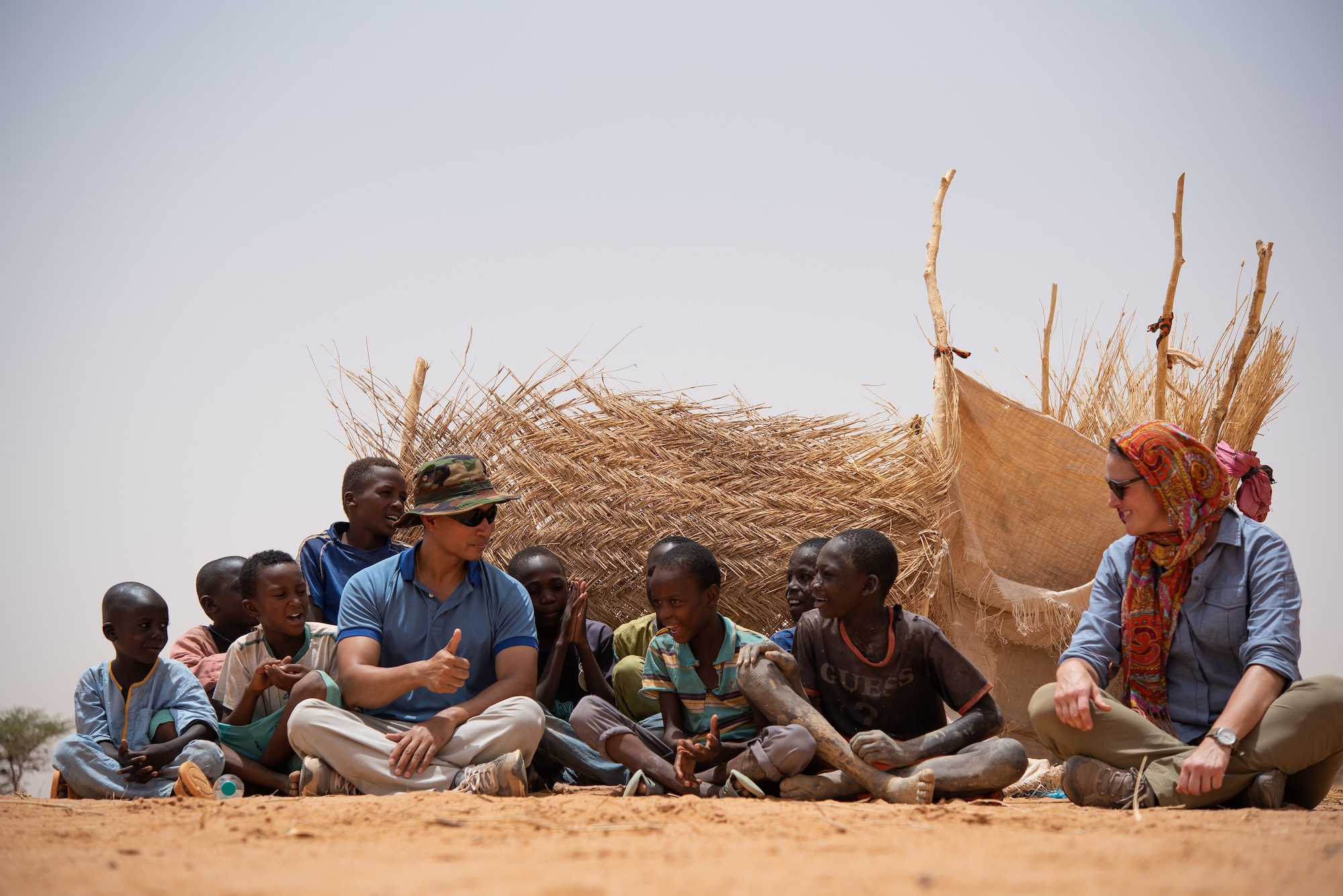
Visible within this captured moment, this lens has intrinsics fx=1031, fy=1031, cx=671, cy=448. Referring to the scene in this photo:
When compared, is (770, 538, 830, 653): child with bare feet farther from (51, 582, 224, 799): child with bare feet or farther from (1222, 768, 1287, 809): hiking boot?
(51, 582, 224, 799): child with bare feet

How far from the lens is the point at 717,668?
4.25 metres

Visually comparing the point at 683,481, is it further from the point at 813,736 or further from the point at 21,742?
the point at 21,742

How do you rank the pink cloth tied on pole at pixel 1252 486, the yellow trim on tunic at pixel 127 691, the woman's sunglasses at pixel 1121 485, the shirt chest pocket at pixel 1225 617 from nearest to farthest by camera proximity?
the shirt chest pocket at pixel 1225 617, the woman's sunglasses at pixel 1121 485, the yellow trim on tunic at pixel 127 691, the pink cloth tied on pole at pixel 1252 486

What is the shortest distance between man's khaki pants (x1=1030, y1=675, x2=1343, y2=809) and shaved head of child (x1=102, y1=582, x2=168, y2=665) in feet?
11.4

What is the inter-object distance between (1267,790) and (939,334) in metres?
3.16

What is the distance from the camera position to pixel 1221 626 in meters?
3.74

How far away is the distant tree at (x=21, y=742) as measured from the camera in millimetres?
8562

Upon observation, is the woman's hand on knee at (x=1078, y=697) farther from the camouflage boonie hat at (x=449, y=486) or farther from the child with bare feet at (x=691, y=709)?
the camouflage boonie hat at (x=449, y=486)

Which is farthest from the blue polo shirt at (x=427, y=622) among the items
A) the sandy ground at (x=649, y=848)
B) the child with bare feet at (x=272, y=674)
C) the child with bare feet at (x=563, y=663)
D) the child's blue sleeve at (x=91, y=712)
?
the child's blue sleeve at (x=91, y=712)

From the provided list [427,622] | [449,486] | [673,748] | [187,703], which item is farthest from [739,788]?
[187,703]

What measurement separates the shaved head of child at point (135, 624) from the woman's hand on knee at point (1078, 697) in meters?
3.52

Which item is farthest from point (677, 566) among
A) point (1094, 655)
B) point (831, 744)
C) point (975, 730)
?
point (1094, 655)

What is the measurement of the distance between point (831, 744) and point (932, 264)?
3421mm

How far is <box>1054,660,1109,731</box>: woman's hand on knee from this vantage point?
3.60 m
